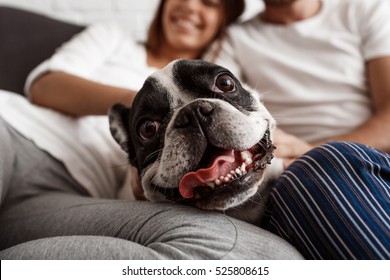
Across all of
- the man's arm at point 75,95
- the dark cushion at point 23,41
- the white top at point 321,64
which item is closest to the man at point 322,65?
the white top at point 321,64

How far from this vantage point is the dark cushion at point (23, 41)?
69.9 inches

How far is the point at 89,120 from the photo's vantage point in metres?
1.54

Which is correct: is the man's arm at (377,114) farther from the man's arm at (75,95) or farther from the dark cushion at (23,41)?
the dark cushion at (23,41)

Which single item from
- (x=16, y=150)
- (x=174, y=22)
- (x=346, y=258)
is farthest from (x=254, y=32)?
(x=346, y=258)

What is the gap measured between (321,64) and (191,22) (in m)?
0.61

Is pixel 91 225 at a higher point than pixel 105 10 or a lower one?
lower

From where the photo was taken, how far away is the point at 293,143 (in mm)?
1274

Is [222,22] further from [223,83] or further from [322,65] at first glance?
[223,83]

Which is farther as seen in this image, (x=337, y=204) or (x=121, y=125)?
(x=121, y=125)

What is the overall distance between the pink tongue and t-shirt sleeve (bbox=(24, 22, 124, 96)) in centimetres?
97

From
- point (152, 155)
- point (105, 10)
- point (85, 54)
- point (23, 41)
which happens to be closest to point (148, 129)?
point (152, 155)

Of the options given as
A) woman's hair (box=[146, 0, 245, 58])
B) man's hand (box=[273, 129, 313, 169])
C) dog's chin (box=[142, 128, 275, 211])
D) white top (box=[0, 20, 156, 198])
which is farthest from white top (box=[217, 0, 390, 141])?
dog's chin (box=[142, 128, 275, 211])
